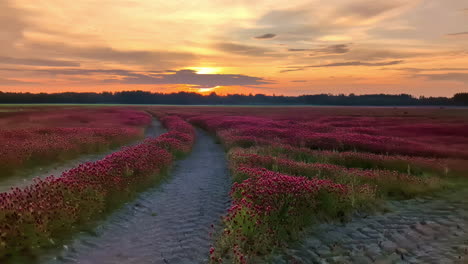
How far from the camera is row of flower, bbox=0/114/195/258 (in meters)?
6.32

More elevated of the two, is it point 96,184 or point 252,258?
point 96,184

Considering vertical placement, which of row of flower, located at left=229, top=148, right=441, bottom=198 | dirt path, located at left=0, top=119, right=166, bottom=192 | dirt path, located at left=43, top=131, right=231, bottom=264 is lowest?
dirt path, located at left=0, top=119, right=166, bottom=192

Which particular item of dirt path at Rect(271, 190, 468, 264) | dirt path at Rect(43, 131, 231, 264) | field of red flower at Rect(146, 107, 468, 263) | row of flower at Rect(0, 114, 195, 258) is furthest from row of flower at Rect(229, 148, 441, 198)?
row of flower at Rect(0, 114, 195, 258)

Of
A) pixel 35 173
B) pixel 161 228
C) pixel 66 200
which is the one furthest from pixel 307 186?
pixel 35 173

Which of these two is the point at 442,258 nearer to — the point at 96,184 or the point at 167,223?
the point at 167,223

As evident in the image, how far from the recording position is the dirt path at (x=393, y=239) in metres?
6.61

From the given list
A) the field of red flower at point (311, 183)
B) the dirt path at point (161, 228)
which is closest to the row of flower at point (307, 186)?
the field of red flower at point (311, 183)

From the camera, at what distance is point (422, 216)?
31.2 ft

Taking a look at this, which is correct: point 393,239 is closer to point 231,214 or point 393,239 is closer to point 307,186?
point 307,186

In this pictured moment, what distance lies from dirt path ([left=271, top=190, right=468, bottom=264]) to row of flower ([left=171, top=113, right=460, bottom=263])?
609mm

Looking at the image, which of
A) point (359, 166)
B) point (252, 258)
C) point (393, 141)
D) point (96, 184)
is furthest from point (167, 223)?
point (393, 141)

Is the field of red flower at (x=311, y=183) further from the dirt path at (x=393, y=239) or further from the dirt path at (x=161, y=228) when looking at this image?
the dirt path at (x=161, y=228)

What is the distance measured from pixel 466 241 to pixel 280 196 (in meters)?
4.72

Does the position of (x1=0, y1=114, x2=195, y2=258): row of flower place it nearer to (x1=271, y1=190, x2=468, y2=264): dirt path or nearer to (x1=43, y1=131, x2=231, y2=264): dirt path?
(x1=43, y1=131, x2=231, y2=264): dirt path
